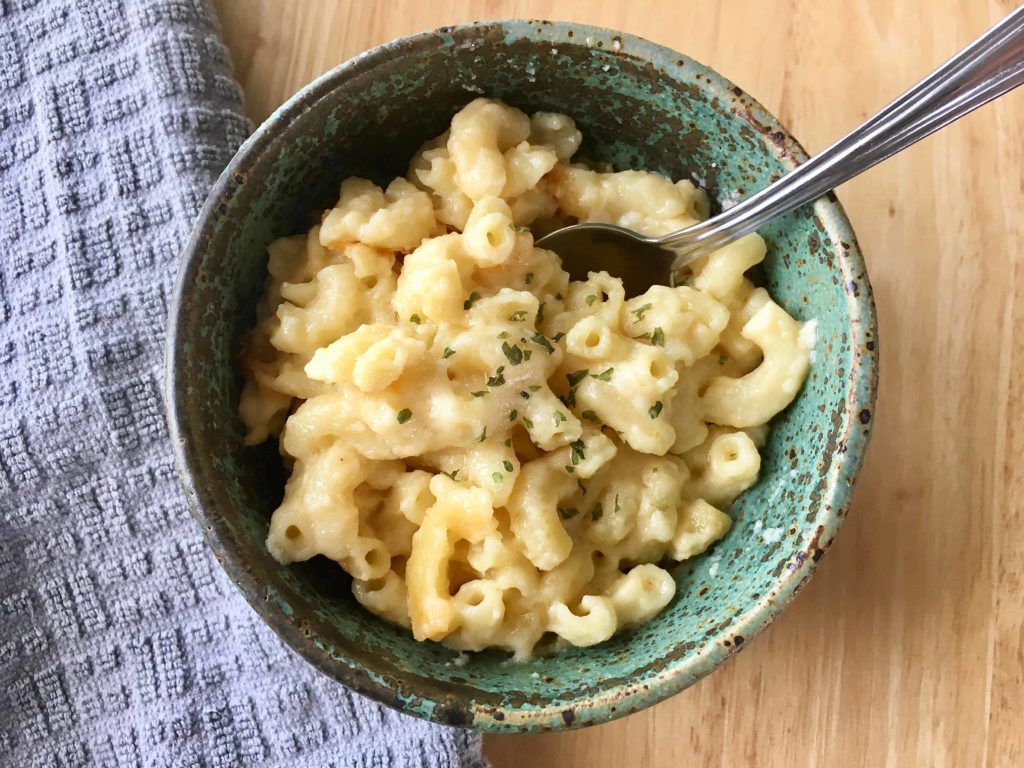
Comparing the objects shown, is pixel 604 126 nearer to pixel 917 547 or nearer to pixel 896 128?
pixel 896 128

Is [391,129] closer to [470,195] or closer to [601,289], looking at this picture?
[470,195]

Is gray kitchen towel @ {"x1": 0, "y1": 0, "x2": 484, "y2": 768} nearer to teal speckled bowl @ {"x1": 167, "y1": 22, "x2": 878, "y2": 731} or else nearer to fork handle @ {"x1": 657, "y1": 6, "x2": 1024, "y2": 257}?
teal speckled bowl @ {"x1": 167, "y1": 22, "x2": 878, "y2": 731}

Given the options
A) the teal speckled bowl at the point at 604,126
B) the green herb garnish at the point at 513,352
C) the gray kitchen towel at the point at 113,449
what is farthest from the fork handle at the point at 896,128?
the gray kitchen towel at the point at 113,449

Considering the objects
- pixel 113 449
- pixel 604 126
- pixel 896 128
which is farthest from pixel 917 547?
pixel 113 449

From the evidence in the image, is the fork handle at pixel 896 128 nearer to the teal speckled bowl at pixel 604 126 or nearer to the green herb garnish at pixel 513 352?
the teal speckled bowl at pixel 604 126

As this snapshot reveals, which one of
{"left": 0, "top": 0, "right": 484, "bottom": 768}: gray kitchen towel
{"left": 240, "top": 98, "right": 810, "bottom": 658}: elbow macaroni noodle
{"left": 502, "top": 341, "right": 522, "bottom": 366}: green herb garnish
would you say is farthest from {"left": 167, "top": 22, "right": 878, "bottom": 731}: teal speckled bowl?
{"left": 502, "top": 341, "right": 522, "bottom": 366}: green herb garnish

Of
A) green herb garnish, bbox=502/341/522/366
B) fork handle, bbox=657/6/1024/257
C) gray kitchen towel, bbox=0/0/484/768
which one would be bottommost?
gray kitchen towel, bbox=0/0/484/768

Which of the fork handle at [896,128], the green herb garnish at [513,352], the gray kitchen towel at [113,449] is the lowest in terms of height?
the gray kitchen towel at [113,449]
